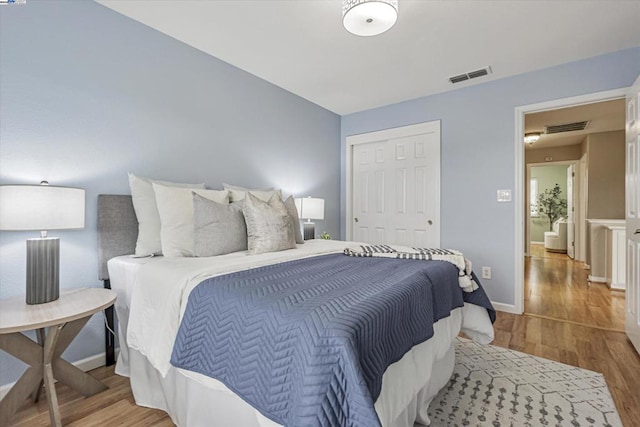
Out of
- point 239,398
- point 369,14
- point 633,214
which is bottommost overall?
point 239,398

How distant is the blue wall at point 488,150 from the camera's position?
2961 millimetres

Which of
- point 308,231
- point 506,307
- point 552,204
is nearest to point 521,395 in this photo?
point 506,307

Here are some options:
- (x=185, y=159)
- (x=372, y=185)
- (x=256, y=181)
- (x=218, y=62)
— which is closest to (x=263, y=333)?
(x=185, y=159)

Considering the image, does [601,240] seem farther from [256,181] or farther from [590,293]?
[256,181]

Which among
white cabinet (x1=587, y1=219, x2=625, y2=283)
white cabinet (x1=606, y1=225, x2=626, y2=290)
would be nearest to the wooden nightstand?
white cabinet (x1=606, y1=225, x2=626, y2=290)

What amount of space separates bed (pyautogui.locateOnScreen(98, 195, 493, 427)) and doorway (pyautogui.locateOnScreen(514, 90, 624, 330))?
1.66 meters

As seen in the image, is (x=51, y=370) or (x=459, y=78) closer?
(x=51, y=370)

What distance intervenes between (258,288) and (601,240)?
215 inches

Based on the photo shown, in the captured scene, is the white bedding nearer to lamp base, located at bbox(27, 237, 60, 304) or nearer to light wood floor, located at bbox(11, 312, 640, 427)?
light wood floor, located at bbox(11, 312, 640, 427)

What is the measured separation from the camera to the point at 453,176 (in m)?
3.59

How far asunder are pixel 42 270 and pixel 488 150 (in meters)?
3.85

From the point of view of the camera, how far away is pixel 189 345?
4.06 ft

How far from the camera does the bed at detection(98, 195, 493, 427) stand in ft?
3.74

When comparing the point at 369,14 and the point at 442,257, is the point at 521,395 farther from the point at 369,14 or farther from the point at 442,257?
the point at 369,14
